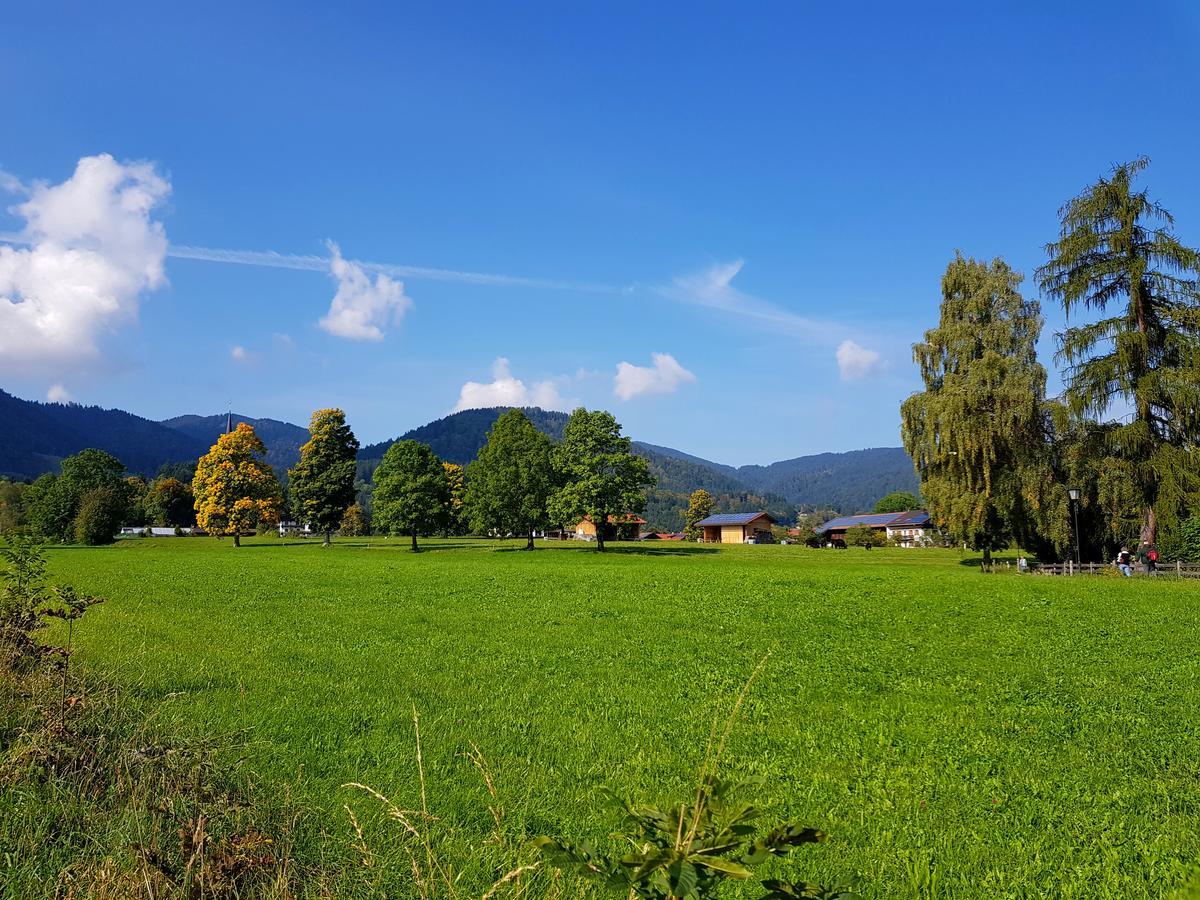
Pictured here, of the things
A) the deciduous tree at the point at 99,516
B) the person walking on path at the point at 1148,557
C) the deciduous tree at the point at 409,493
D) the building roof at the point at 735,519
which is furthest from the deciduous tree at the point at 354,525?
the person walking on path at the point at 1148,557

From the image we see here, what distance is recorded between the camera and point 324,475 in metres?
68.4

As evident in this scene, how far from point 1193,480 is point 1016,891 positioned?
35.5 meters

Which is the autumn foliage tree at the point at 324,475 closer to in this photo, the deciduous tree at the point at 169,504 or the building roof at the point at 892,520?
the deciduous tree at the point at 169,504

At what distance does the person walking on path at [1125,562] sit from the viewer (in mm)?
31938

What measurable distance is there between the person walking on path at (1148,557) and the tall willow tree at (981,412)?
4682 mm

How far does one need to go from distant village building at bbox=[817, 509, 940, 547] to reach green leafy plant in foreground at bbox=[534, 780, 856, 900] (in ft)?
341

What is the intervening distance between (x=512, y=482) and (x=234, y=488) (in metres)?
25.8

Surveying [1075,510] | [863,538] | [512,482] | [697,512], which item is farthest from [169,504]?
[1075,510]

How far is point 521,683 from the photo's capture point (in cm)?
1068

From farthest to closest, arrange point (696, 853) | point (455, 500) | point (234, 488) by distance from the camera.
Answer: point (455, 500) → point (234, 488) → point (696, 853)

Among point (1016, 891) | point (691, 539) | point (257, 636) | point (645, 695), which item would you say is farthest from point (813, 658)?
point (691, 539)

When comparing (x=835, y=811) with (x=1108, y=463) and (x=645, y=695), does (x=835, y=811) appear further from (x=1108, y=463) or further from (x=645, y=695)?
(x=1108, y=463)

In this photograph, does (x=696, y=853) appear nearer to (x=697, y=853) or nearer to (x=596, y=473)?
(x=697, y=853)

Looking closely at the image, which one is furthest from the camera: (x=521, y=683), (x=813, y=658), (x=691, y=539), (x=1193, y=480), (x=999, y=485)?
(x=691, y=539)
